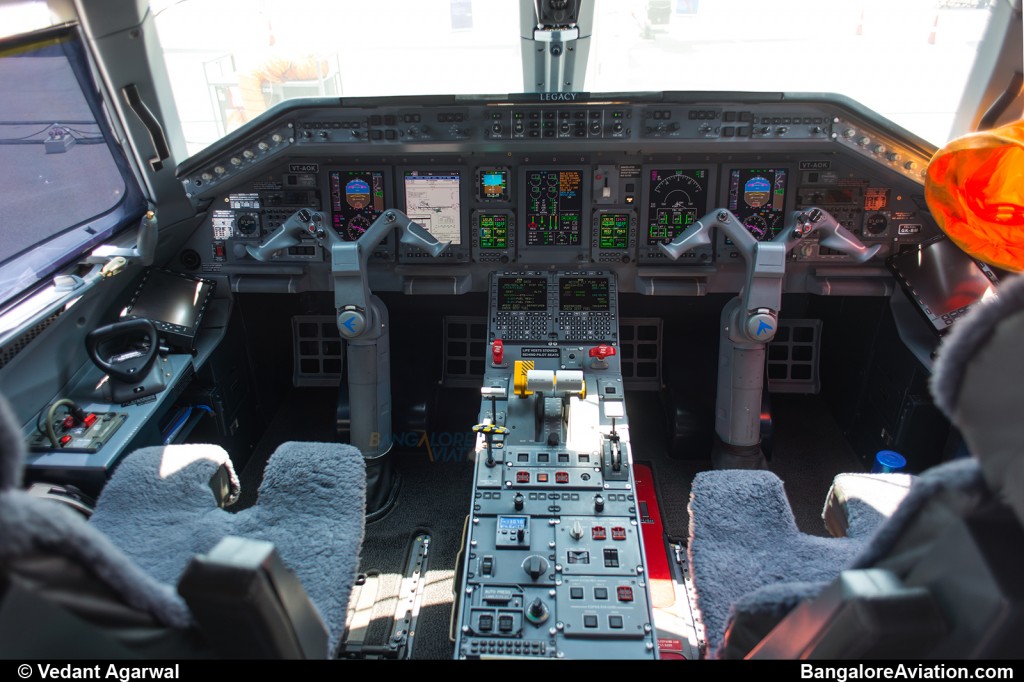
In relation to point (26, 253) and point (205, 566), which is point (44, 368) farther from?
point (205, 566)

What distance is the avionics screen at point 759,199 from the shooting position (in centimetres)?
358

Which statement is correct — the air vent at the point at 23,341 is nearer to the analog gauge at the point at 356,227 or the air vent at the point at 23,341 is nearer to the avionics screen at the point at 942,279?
the analog gauge at the point at 356,227

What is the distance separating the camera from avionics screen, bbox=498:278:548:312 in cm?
372

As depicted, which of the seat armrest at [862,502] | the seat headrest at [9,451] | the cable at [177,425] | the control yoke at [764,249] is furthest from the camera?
the control yoke at [764,249]

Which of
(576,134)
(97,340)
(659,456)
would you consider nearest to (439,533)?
(659,456)

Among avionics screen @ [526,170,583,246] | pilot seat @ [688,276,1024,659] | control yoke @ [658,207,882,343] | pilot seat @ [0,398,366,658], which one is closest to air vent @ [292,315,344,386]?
avionics screen @ [526,170,583,246]

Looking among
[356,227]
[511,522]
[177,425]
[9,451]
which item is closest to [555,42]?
[356,227]

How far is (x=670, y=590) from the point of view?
111 inches

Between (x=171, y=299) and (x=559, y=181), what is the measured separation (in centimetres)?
217

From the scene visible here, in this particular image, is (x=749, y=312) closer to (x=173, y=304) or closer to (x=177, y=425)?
(x=177, y=425)

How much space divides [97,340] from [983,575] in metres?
3.17

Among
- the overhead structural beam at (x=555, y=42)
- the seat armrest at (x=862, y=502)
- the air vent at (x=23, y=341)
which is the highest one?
the overhead structural beam at (x=555, y=42)

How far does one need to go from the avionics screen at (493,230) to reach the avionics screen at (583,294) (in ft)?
1.31

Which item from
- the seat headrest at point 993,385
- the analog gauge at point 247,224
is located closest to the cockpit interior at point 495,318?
the analog gauge at point 247,224
